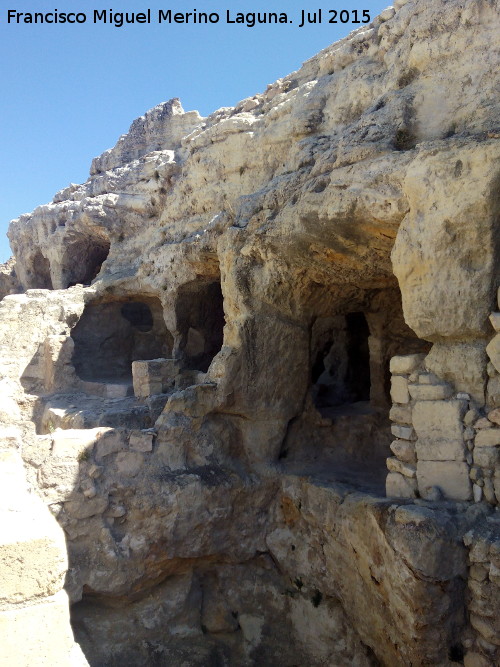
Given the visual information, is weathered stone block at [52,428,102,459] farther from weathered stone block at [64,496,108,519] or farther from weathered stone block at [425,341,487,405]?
weathered stone block at [425,341,487,405]

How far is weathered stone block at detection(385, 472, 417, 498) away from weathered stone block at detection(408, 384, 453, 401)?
0.65 meters

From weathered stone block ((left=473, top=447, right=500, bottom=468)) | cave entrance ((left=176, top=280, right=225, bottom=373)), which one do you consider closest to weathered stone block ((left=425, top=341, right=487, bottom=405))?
weathered stone block ((left=473, top=447, right=500, bottom=468))

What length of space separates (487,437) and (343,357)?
5.51 meters

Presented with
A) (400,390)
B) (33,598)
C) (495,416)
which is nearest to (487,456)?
(495,416)

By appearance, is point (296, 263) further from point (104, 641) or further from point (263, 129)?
point (104, 641)

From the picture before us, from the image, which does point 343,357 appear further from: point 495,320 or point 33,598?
point 33,598

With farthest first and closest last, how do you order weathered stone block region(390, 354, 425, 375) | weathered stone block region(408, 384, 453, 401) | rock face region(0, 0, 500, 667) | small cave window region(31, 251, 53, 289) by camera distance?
1. small cave window region(31, 251, 53, 289)
2. weathered stone block region(390, 354, 425, 375)
3. weathered stone block region(408, 384, 453, 401)
4. rock face region(0, 0, 500, 667)

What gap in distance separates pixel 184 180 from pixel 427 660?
6716 mm

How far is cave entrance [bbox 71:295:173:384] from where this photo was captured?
31.7 ft

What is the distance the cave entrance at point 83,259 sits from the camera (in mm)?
11250

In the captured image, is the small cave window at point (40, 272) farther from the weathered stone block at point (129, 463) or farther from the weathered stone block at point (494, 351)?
the weathered stone block at point (494, 351)

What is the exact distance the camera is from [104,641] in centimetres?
503

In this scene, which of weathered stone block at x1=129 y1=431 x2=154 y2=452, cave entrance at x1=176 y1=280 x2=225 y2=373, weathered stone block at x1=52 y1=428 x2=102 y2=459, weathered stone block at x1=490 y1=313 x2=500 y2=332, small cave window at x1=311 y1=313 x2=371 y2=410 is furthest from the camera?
small cave window at x1=311 y1=313 x2=371 y2=410

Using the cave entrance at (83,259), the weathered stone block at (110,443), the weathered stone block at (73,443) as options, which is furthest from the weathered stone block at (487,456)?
the cave entrance at (83,259)
